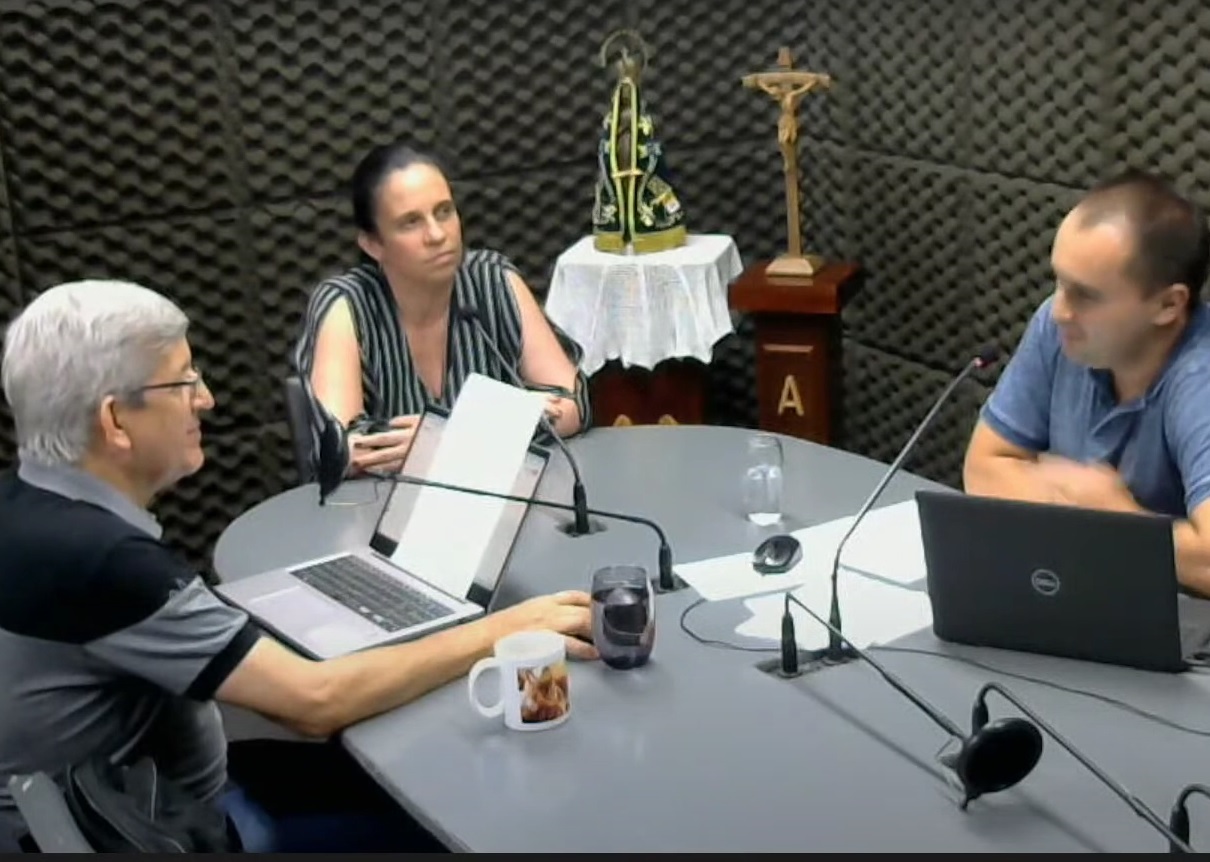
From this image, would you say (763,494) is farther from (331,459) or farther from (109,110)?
(109,110)

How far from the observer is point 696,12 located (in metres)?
4.27

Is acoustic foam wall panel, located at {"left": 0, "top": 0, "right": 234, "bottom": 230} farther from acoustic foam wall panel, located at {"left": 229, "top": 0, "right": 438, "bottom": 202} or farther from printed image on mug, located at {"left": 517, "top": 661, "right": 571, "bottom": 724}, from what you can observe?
printed image on mug, located at {"left": 517, "top": 661, "right": 571, "bottom": 724}

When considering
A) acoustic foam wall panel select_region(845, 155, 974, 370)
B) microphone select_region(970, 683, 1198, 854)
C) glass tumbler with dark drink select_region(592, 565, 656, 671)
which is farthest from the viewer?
acoustic foam wall panel select_region(845, 155, 974, 370)

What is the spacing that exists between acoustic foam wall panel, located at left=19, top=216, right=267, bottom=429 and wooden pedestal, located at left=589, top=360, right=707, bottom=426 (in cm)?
86

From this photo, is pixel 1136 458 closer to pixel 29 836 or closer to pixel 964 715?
pixel 964 715

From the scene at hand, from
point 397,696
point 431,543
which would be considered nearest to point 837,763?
point 397,696

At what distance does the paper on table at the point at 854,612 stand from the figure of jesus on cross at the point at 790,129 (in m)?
1.95

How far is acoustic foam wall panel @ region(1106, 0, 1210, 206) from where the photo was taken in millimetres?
3270

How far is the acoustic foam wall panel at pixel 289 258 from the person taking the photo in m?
3.97

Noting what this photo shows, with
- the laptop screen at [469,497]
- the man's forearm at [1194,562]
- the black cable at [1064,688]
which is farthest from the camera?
the laptop screen at [469,497]

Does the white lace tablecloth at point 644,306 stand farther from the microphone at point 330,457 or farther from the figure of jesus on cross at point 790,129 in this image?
the microphone at point 330,457

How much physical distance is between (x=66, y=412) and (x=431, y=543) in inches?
23.6

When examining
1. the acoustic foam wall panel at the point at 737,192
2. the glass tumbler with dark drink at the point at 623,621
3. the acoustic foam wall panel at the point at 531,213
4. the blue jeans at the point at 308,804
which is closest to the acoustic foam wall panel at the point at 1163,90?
the acoustic foam wall panel at the point at 737,192

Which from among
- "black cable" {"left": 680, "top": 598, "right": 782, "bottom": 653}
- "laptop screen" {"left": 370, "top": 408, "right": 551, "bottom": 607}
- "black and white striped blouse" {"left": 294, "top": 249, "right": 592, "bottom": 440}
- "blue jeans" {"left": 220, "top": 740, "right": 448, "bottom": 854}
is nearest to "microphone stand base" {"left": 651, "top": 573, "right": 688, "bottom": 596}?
"black cable" {"left": 680, "top": 598, "right": 782, "bottom": 653}
